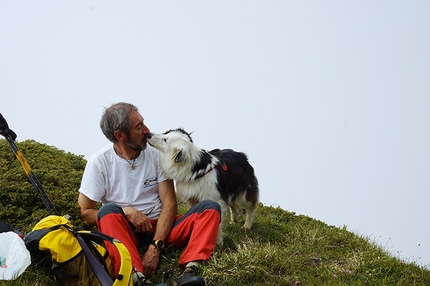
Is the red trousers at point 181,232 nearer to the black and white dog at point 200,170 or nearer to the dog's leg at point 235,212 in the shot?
the black and white dog at point 200,170

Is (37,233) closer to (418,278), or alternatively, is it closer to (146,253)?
(146,253)

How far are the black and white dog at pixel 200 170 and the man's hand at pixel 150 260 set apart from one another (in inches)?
34.1

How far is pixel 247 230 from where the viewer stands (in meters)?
5.84

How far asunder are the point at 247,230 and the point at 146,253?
2.16 m

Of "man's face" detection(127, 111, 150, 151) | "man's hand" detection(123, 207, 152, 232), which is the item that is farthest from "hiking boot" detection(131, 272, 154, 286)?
"man's face" detection(127, 111, 150, 151)

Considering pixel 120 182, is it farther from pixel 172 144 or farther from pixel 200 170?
pixel 200 170

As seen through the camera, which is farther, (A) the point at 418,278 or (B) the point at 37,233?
(A) the point at 418,278

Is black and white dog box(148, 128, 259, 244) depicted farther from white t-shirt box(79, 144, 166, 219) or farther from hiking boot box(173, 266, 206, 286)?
hiking boot box(173, 266, 206, 286)

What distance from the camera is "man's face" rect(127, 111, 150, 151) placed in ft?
13.6

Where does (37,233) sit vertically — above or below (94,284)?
above

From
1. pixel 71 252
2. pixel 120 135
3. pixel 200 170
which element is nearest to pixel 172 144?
pixel 200 170

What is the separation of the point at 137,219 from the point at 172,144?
1.17 meters

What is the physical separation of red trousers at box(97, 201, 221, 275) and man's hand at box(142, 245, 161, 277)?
0.34ft

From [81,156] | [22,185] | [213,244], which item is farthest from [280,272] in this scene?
[81,156]
